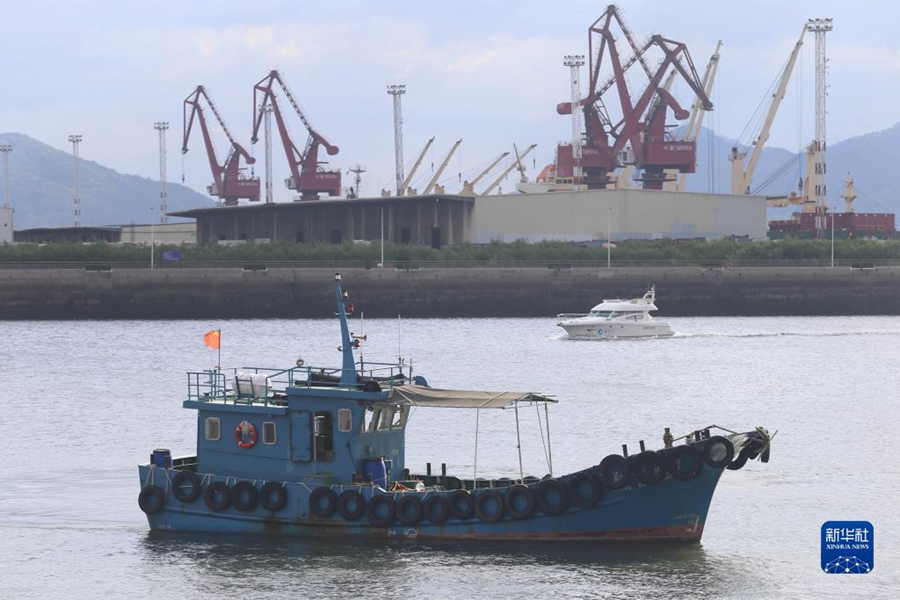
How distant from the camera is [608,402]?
174 feet

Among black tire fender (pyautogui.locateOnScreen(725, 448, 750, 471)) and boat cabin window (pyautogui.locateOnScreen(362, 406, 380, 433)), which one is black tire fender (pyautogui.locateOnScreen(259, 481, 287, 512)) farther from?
black tire fender (pyautogui.locateOnScreen(725, 448, 750, 471))

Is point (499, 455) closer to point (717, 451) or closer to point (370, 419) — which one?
point (370, 419)

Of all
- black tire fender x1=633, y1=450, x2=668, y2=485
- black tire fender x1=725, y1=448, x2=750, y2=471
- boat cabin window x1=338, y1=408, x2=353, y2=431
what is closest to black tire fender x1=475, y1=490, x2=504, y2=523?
black tire fender x1=633, y1=450, x2=668, y2=485

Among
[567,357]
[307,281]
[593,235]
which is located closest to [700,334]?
[567,357]

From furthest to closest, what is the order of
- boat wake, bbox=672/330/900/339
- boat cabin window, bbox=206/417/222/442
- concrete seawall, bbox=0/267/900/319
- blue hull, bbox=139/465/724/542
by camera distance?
1. concrete seawall, bbox=0/267/900/319
2. boat wake, bbox=672/330/900/339
3. boat cabin window, bbox=206/417/222/442
4. blue hull, bbox=139/465/724/542

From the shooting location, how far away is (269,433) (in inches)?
1195

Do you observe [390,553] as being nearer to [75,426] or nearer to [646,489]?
[646,489]

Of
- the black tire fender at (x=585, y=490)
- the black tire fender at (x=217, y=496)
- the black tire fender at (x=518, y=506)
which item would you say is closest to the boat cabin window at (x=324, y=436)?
the black tire fender at (x=217, y=496)

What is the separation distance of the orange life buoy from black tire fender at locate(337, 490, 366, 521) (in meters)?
2.38

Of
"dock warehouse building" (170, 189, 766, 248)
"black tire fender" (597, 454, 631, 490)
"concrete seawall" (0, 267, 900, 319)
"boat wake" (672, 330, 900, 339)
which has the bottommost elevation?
"black tire fender" (597, 454, 631, 490)

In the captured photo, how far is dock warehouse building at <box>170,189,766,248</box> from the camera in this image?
409ft

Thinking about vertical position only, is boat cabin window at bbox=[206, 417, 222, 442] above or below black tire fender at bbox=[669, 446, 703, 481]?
above

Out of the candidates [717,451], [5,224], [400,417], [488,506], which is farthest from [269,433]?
[5,224]

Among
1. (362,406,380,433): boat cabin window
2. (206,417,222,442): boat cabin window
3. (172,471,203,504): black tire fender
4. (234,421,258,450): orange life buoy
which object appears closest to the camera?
(362,406,380,433): boat cabin window
